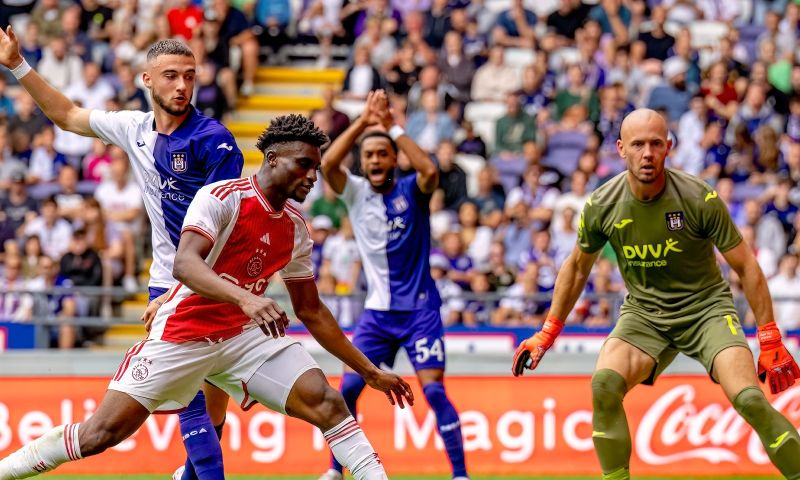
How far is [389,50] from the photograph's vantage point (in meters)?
19.4

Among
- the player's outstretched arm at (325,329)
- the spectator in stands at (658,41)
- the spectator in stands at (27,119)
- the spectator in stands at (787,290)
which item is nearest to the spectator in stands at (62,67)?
the spectator in stands at (27,119)

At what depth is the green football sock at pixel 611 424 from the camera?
8008 mm

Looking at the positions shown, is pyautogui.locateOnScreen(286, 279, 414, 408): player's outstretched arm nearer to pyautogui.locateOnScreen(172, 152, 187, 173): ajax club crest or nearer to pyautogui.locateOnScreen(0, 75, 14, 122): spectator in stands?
pyautogui.locateOnScreen(172, 152, 187, 173): ajax club crest

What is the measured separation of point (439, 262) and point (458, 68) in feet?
14.3

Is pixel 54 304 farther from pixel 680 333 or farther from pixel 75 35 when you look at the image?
pixel 680 333

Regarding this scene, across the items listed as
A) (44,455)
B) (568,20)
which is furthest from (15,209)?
(44,455)

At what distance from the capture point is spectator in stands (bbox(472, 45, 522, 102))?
61.4ft

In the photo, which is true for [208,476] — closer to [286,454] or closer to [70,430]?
[70,430]

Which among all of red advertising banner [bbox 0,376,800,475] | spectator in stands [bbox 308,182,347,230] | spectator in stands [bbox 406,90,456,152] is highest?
spectator in stands [bbox 406,90,456,152]

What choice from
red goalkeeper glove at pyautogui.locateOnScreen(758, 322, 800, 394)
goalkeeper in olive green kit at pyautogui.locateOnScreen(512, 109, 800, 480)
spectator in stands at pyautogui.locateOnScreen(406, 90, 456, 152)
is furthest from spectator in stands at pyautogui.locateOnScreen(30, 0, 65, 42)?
red goalkeeper glove at pyautogui.locateOnScreen(758, 322, 800, 394)

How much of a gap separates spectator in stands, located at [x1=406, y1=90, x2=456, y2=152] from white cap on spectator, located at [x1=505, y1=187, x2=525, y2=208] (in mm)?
1367

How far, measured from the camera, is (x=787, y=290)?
603 inches

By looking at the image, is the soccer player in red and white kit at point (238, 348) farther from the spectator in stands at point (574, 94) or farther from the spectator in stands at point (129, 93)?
the spectator in stands at point (129, 93)

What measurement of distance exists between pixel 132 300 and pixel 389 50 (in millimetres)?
5351
